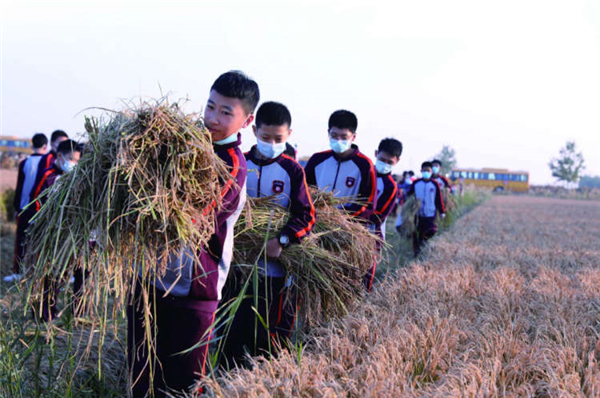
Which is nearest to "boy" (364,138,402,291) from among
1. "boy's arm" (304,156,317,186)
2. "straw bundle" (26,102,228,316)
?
"boy's arm" (304,156,317,186)

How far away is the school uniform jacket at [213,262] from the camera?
2.14 m

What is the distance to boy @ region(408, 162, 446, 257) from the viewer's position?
9484mm

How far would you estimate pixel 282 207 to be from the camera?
10.3 ft

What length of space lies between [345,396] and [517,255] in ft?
17.5

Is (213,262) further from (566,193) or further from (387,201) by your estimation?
(566,193)

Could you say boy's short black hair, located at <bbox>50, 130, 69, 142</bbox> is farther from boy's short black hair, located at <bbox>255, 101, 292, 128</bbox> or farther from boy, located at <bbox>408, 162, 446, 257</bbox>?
boy, located at <bbox>408, 162, 446, 257</bbox>

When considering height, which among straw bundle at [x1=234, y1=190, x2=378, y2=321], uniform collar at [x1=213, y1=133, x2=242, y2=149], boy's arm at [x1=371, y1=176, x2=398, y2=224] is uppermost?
uniform collar at [x1=213, y1=133, x2=242, y2=149]

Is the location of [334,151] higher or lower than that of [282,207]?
higher

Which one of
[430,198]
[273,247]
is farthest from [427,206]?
[273,247]

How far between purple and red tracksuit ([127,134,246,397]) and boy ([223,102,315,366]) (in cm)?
75

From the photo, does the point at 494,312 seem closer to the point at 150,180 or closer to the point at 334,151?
the point at 334,151

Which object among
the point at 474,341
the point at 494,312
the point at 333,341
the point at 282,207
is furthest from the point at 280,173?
the point at 494,312

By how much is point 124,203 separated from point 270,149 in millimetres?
1496

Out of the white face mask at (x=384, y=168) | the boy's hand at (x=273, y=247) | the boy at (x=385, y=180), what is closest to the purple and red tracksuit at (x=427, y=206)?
the boy at (x=385, y=180)
